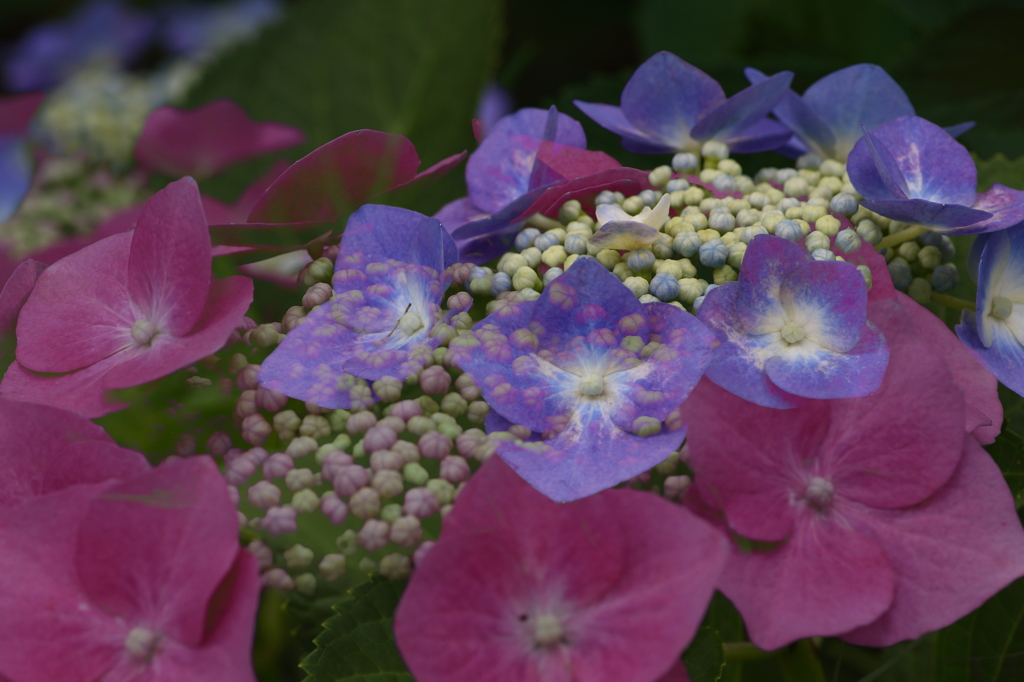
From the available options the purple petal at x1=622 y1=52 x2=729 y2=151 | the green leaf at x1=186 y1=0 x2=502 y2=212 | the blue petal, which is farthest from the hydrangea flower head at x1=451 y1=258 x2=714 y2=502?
the blue petal

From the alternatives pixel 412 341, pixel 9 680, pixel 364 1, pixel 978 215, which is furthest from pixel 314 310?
pixel 364 1

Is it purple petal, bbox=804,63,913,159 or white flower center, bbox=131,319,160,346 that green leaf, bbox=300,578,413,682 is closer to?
A: white flower center, bbox=131,319,160,346

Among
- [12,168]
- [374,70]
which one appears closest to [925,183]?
[374,70]

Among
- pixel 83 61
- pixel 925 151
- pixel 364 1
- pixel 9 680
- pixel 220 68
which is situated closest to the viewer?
pixel 9 680

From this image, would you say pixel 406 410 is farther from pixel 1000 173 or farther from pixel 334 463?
pixel 1000 173

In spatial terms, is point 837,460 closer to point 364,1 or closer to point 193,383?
point 193,383
